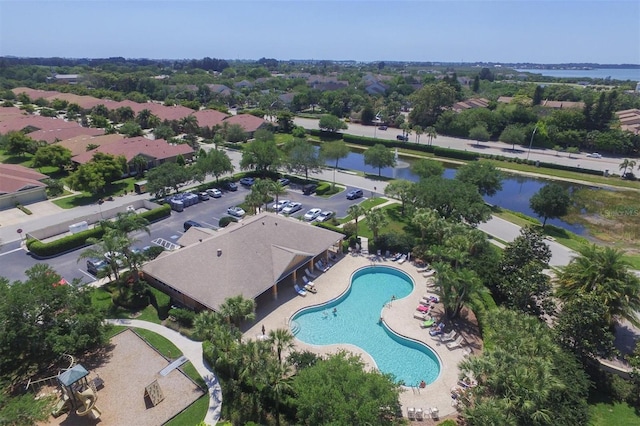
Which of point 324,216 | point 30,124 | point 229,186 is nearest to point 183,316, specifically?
point 324,216

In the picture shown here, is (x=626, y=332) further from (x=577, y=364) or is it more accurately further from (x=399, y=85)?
(x=399, y=85)

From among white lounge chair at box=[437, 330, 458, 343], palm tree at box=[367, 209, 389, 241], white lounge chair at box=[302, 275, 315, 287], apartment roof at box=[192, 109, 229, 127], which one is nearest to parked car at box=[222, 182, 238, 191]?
palm tree at box=[367, 209, 389, 241]

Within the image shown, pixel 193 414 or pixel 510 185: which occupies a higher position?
pixel 193 414

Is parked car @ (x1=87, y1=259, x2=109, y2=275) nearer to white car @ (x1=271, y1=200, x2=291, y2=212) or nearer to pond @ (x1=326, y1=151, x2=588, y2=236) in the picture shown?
white car @ (x1=271, y1=200, x2=291, y2=212)

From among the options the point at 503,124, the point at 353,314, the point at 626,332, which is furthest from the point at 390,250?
the point at 503,124

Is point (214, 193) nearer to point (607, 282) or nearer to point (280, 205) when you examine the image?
point (280, 205)
